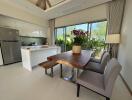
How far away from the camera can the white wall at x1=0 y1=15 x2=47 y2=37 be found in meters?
3.28

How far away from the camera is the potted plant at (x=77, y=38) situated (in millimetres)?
1884

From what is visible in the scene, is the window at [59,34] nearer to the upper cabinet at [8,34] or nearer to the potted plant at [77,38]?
the upper cabinet at [8,34]

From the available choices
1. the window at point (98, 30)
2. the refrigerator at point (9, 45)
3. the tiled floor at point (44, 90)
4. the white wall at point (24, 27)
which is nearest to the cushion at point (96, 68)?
the tiled floor at point (44, 90)

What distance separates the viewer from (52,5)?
330 cm

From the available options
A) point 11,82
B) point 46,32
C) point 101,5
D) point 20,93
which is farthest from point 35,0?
point 20,93

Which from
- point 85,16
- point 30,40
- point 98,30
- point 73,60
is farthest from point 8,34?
point 98,30

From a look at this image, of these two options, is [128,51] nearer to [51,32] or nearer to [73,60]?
[73,60]

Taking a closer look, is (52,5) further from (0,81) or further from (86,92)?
(86,92)

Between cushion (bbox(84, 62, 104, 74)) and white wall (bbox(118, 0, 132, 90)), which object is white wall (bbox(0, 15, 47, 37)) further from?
white wall (bbox(118, 0, 132, 90))

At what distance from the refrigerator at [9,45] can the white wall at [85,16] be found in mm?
2824

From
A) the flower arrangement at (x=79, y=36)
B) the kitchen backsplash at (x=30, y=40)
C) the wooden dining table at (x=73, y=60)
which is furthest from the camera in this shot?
the kitchen backsplash at (x=30, y=40)

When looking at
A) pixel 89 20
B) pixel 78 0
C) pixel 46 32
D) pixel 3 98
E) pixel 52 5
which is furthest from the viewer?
pixel 46 32

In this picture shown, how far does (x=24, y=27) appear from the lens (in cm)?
391

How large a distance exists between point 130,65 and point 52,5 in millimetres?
3728
